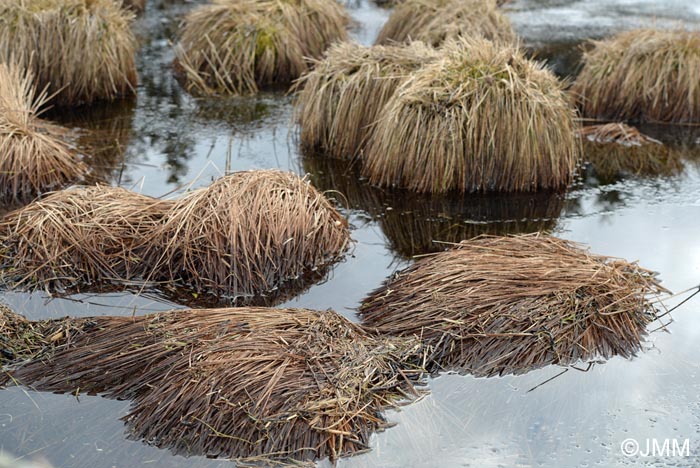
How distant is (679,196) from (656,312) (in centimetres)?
252

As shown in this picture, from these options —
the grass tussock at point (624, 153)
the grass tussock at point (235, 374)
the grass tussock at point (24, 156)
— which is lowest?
the grass tussock at point (24, 156)

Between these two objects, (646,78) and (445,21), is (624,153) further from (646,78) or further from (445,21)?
(445,21)

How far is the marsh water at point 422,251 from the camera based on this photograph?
4.48m

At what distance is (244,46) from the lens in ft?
35.1

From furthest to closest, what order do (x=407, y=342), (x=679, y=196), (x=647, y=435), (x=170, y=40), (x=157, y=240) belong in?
(x=170, y=40), (x=679, y=196), (x=157, y=240), (x=407, y=342), (x=647, y=435)

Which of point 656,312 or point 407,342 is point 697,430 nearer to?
point 656,312

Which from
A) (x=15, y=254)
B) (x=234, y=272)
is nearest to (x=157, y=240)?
(x=234, y=272)

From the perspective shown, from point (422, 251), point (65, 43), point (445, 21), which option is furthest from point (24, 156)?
point (445, 21)

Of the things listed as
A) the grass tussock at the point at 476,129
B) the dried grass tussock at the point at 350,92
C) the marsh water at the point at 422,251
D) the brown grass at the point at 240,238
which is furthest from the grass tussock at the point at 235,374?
the dried grass tussock at the point at 350,92

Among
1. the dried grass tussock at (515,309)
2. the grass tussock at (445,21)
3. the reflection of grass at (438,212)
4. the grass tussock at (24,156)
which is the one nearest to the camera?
the dried grass tussock at (515,309)

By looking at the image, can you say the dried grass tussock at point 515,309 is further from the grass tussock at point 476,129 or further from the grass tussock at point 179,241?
the grass tussock at point 476,129

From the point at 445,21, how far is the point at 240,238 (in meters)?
5.89

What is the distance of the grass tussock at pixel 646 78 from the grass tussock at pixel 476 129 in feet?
7.07

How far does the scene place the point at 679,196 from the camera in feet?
26.1
